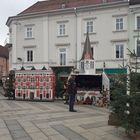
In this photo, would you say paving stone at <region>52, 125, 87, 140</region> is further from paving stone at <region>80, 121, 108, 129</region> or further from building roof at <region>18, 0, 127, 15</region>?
building roof at <region>18, 0, 127, 15</region>

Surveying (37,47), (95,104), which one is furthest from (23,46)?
(95,104)

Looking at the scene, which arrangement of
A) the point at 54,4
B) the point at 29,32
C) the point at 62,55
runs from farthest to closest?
the point at 54,4 < the point at 29,32 < the point at 62,55

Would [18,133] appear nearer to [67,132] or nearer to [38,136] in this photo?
[38,136]

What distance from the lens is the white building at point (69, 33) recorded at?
38688 mm

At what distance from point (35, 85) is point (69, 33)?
17771 mm

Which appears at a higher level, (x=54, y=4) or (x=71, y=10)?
(x=54, y=4)

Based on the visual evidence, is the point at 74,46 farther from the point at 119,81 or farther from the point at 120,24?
the point at 119,81

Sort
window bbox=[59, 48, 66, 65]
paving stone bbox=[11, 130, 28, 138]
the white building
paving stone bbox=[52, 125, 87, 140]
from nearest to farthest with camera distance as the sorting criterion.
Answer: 1. paving stone bbox=[52, 125, 87, 140]
2. paving stone bbox=[11, 130, 28, 138]
3. the white building
4. window bbox=[59, 48, 66, 65]

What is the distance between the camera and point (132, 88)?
9312 millimetres

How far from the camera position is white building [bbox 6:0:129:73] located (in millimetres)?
38688

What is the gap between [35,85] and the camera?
2445cm

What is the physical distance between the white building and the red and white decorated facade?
547 inches

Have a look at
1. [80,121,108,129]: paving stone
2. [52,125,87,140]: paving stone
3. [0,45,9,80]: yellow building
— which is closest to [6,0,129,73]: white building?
[80,121,108,129]: paving stone

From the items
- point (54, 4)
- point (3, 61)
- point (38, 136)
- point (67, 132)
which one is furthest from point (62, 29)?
point (3, 61)
